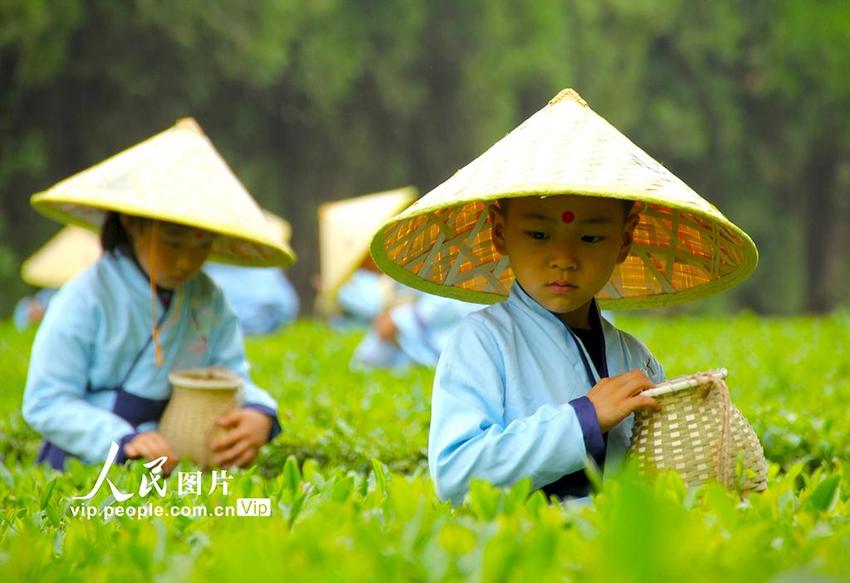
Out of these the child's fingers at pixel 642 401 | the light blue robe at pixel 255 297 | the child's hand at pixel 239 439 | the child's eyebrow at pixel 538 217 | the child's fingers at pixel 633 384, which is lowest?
the light blue robe at pixel 255 297

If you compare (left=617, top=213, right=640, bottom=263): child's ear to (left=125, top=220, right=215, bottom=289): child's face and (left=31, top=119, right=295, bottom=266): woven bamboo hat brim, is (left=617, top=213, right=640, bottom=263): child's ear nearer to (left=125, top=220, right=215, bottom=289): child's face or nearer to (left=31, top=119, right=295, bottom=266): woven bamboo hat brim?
(left=31, top=119, right=295, bottom=266): woven bamboo hat brim

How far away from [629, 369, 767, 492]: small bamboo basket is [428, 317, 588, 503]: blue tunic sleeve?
0.13 metres

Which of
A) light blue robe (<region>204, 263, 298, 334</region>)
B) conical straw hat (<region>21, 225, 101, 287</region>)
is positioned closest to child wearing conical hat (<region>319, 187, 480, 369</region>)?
light blue robe (<region>204, 263, 298, 334</region>)

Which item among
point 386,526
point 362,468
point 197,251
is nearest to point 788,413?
point 362,468

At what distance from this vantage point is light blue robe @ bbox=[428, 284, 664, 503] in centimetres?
186

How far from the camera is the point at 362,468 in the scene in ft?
9.64

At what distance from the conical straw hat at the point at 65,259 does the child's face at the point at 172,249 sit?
18.4ft

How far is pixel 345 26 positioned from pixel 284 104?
3.98 ft

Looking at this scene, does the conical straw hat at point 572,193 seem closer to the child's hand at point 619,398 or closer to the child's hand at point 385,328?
the child's hand at point 619,398

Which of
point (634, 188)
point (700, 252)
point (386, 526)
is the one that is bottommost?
point (386, 526)

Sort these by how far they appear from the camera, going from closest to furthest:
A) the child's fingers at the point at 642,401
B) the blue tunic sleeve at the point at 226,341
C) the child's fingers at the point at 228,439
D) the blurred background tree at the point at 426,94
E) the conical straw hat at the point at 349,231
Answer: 1. the child's fingers at the point at 642,401
2. the child's fingers at the point at 228,439
3. the blue tunic sleeve at the point at 226,341
4. the conical straw hat at the point at 349,231
5. the blurred background tree at the point at 426,94

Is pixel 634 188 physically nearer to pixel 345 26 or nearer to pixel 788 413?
→ pixel 788 413

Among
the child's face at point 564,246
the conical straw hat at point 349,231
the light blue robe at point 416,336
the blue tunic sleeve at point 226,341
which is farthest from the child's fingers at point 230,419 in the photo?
the conical straw hat at point 349,231

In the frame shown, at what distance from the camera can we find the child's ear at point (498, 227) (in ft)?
7.28
